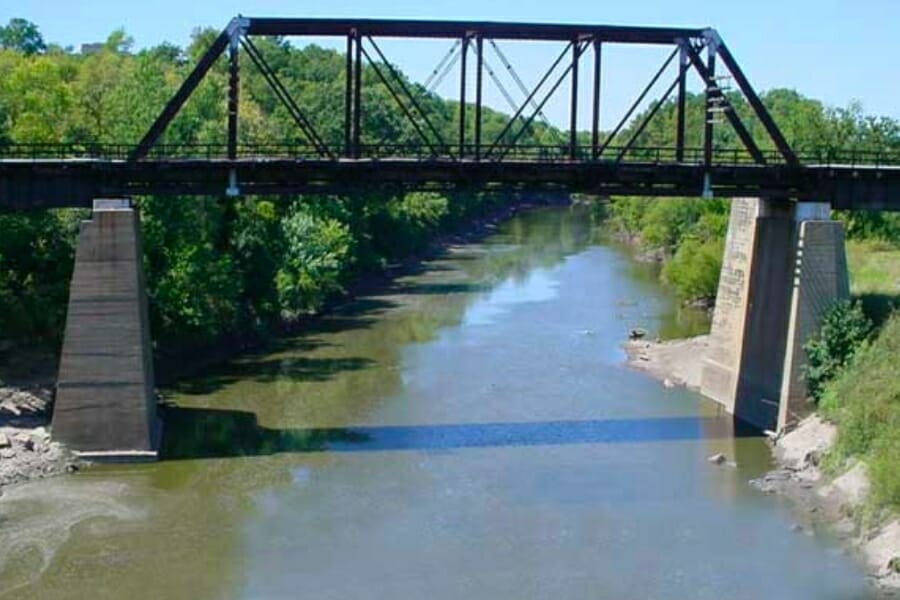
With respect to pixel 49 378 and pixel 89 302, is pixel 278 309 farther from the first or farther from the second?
pixel 89 302

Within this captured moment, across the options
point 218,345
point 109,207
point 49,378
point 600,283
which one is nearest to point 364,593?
point 109,207

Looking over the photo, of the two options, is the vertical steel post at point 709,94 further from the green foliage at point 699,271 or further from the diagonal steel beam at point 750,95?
the green foliage at point 699,271

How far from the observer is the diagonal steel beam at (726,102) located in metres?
38.8

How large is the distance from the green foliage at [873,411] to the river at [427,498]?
7.38ft

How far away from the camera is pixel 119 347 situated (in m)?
35.3

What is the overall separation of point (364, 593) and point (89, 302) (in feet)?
46.7

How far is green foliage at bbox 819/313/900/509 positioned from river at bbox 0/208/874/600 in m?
2.25

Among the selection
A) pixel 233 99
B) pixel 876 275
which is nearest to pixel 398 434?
pixel 233 99

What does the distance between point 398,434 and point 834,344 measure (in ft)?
46.6

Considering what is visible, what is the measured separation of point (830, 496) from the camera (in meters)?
32.2

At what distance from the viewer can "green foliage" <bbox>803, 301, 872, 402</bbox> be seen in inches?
1476

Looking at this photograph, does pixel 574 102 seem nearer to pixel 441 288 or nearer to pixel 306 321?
pixel 306 321

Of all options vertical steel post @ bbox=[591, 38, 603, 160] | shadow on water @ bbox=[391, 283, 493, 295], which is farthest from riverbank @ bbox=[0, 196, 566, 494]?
vertical steel post @ bbox=[591, 38, 603, 160]

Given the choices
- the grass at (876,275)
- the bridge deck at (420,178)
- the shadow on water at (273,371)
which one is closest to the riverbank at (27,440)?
the bridge deck at (420,178)
